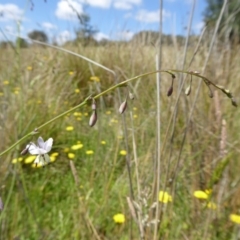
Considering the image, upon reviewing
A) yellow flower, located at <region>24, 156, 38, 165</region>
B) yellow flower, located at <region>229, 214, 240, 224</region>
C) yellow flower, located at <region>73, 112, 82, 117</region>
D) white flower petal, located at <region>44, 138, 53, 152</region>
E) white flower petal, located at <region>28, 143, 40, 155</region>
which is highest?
white flower petal, located at <region>44, 138, 53, 152</region>

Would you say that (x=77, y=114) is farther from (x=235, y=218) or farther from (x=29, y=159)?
(x=235, y=218)

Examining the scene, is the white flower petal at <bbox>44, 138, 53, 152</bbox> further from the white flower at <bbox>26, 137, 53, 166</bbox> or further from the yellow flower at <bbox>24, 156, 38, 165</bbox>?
the yellow flower at <bbox>24, 156, 38, 165</bbox>

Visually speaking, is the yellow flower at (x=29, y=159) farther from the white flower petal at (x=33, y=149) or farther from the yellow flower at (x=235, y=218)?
the white flower petal at (x=33, y=149)

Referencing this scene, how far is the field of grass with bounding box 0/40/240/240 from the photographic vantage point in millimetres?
634

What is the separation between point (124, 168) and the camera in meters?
1.11

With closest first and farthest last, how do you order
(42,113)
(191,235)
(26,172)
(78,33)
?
1. (191,235)
2. (26,172)
3. (42,113)
4. (78,33)

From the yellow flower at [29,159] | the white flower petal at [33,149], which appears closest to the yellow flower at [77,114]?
the yellow flower at [29,159]

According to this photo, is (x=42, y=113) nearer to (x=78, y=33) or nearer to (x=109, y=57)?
(x=109, y=57)

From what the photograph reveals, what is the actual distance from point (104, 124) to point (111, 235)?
2.36ft

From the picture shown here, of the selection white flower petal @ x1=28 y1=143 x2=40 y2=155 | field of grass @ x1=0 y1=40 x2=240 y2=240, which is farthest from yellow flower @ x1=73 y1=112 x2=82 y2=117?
white flower petal @ x1=28 y1=143 x2=40 y2=155

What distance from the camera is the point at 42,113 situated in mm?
1338

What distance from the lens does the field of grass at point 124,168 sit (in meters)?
0.63

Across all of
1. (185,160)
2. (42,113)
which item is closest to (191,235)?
(185,160)

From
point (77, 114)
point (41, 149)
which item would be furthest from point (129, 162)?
point (77, 114)
